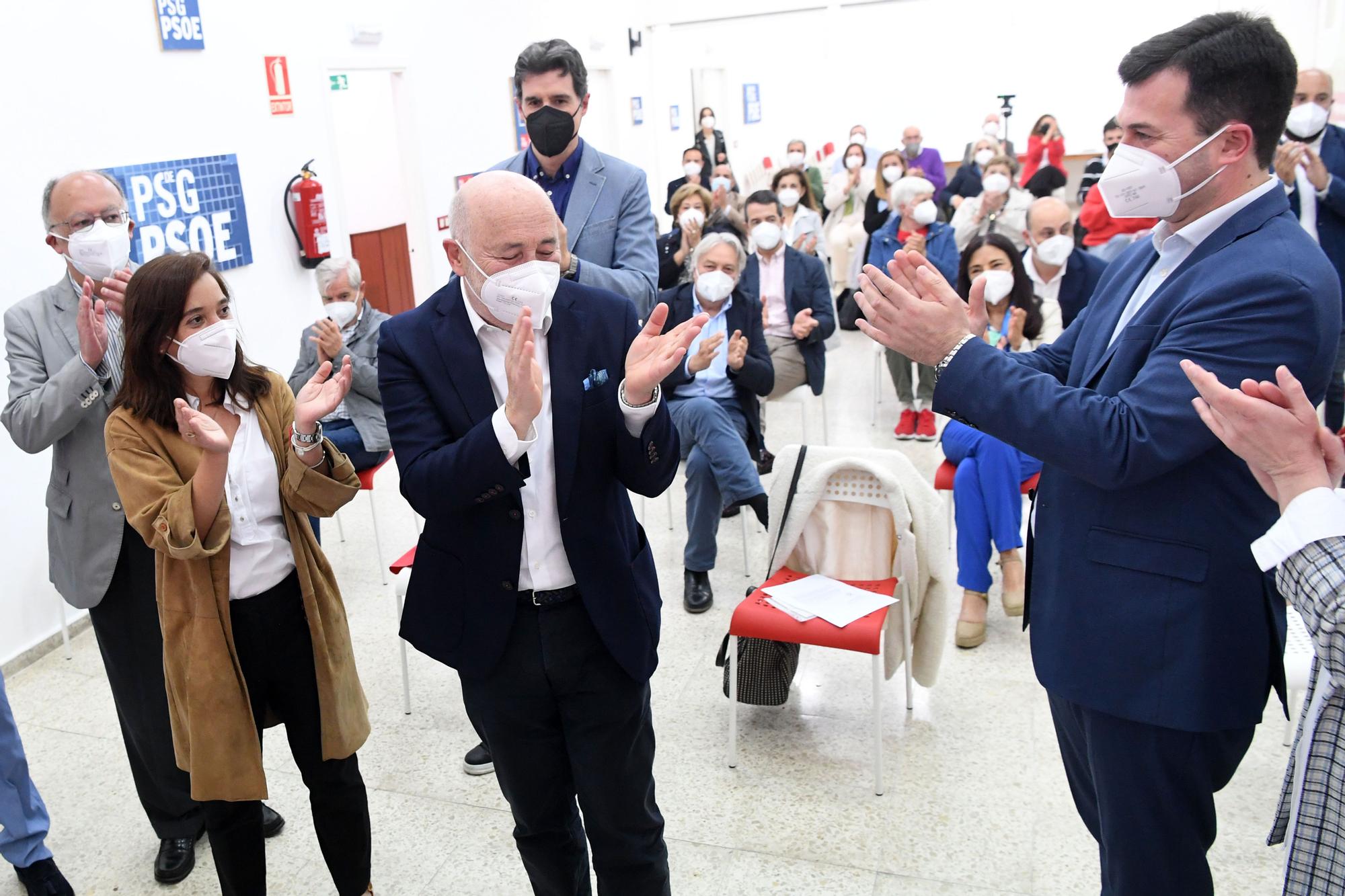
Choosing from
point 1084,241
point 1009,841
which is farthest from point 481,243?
point 1084,241

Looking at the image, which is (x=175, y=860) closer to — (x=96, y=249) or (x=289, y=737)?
(x=289, y=737)

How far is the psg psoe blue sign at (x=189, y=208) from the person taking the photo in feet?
15.5

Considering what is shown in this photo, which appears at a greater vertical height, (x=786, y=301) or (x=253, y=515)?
(x=253, y=515)

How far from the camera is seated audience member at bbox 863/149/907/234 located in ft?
27.9

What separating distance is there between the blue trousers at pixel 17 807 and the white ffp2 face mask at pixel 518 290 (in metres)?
Result: 1.66

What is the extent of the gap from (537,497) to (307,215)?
4.54 m

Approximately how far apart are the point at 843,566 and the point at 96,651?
303 centimetres

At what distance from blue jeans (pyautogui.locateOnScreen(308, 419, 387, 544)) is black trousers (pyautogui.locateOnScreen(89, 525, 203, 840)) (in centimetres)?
159

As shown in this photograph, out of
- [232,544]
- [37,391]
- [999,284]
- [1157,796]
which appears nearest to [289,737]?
[232,544]

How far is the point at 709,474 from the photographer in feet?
14.0

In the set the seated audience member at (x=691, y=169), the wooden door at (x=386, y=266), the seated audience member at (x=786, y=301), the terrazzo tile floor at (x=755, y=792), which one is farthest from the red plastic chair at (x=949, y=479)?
the seated audience member at (x=691, y=169)

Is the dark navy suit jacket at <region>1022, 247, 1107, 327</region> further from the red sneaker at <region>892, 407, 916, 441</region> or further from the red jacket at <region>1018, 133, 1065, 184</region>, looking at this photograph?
the red jacket at <region>1018, 133, 1065, 184</region>

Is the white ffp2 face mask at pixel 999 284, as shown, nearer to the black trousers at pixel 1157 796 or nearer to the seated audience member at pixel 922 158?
the black trousers at pixel 1157 796

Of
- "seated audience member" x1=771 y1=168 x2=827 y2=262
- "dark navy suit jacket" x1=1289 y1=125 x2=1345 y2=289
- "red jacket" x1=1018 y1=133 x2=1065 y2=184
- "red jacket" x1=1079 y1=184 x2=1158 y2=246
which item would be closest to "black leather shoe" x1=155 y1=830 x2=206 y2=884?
"dark navy suit jacket" x1=1289 y1=125 x2=1345 y2=289
